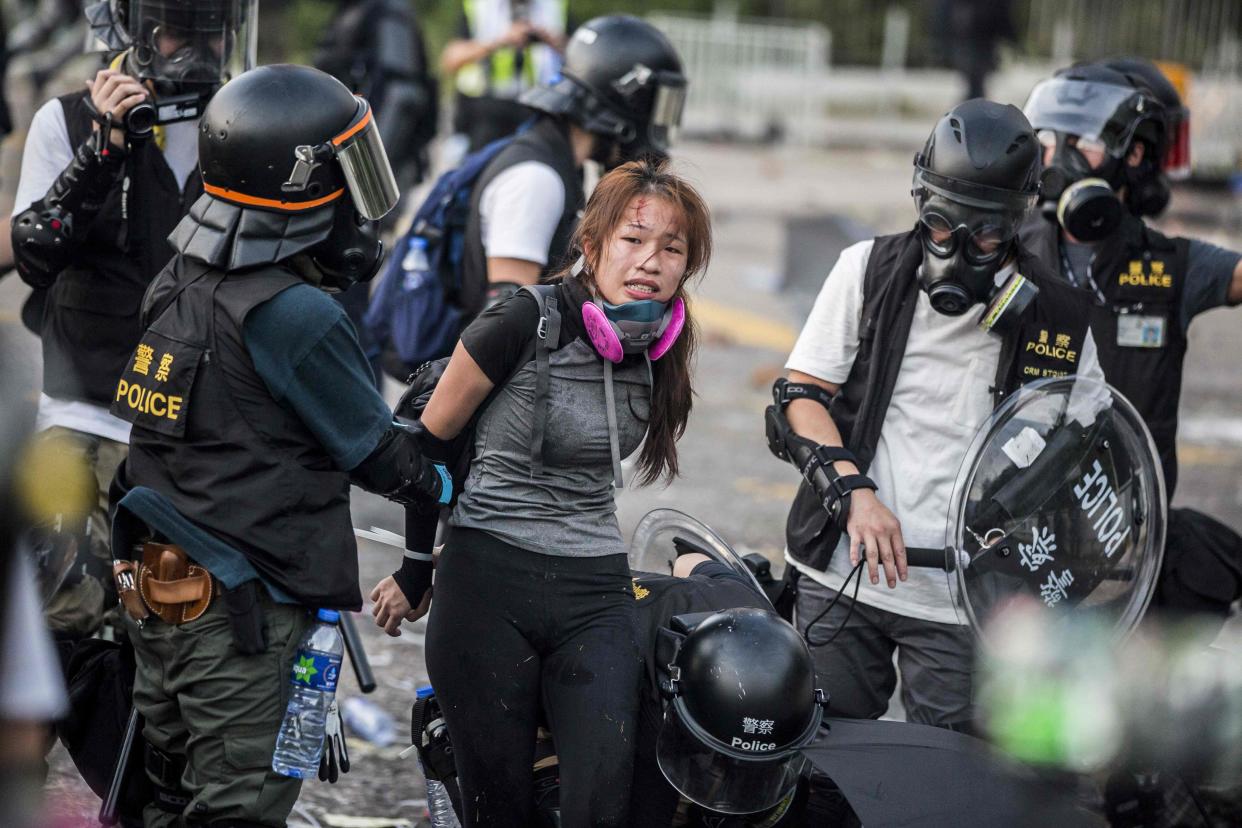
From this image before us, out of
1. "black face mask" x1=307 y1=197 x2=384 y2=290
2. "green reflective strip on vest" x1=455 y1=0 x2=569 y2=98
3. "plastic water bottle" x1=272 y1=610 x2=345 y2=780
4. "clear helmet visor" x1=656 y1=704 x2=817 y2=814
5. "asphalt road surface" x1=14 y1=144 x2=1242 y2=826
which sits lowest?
"asphalt road surface" x1=14 y1=144 x2=1242 y2=826

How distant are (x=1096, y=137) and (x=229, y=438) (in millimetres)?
2930

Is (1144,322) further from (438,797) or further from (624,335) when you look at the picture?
(438,797)

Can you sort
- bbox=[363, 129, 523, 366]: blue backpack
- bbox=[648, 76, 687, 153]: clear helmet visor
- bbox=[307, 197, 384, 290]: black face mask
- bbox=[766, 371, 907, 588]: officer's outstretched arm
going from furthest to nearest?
bbox=[648, 76, 687, 153]: clear helmet visor → bbox=[363, 129, 523, 366]: blue backpack → bbox=[766, 371, 907, 588]: officer's outstretched arm → bbox=[307, 197, 384, 290]: black face mask

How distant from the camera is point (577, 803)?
3.34 m

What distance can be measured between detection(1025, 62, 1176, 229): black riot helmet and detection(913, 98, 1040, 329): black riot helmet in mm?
842

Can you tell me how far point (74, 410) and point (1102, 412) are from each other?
106 inches

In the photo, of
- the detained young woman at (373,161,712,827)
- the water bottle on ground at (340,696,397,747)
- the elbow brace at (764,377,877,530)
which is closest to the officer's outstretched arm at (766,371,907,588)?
the elbow brace at (764,377,877,530)

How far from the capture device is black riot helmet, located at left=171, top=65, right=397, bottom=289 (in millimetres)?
3307

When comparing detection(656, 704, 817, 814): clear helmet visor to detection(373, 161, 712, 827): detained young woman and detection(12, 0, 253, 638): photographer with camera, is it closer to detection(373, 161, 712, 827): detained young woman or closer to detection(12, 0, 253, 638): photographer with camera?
detection(373, 161, 712, 827): detained young woman

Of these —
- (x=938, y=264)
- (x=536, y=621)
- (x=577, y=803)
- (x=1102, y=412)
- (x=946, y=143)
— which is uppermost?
(x=946, y=143)

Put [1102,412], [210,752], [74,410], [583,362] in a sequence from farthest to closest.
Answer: [74,410], [1102,412], [583,362], [210,752]

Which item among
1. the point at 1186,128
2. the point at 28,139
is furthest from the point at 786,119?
the point at 28,139

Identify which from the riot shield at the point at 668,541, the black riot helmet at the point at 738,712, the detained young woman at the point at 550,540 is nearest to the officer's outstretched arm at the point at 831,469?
the riot shield at the point at 668,541

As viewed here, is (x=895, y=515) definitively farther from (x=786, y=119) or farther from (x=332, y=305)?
(x=786, y=119)
